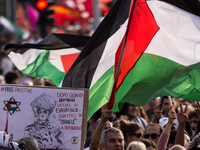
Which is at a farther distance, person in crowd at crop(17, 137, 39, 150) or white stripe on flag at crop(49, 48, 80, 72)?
white stripe on flag at crop(49, 48, 80, 72)

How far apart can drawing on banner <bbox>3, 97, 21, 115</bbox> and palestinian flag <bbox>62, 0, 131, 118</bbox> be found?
1.11 meters

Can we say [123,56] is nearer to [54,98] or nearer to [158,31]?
[158,31]

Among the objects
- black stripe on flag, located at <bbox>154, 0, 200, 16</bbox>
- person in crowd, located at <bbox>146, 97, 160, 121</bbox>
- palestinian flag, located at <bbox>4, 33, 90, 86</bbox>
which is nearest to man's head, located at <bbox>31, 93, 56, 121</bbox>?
black stripe on flag, located at <bbox>154, 0, 200, 16</bbox>

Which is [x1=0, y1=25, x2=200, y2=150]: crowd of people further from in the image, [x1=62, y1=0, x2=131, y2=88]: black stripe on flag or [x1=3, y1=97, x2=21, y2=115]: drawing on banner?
[x1=3, y1=97, x2=21, y2=115]: drawing on banner

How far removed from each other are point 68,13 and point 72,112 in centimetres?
2699

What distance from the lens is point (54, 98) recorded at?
16.5 ft

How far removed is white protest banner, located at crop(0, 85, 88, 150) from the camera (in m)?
4.94

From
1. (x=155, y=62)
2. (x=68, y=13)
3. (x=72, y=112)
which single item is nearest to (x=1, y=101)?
(x=72, y=112)

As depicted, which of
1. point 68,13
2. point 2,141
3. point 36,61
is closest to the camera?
point 2,141

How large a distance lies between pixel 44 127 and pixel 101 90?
122 cm

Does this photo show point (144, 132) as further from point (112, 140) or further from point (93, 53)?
point (93, 53)

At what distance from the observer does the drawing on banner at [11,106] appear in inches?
197

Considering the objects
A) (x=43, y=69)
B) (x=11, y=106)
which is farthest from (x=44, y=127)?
(x=43, y=69)

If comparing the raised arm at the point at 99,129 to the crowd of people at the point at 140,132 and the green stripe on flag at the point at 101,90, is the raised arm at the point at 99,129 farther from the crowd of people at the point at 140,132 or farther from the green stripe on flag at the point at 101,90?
the green stripe on flag at the point at 101,90
